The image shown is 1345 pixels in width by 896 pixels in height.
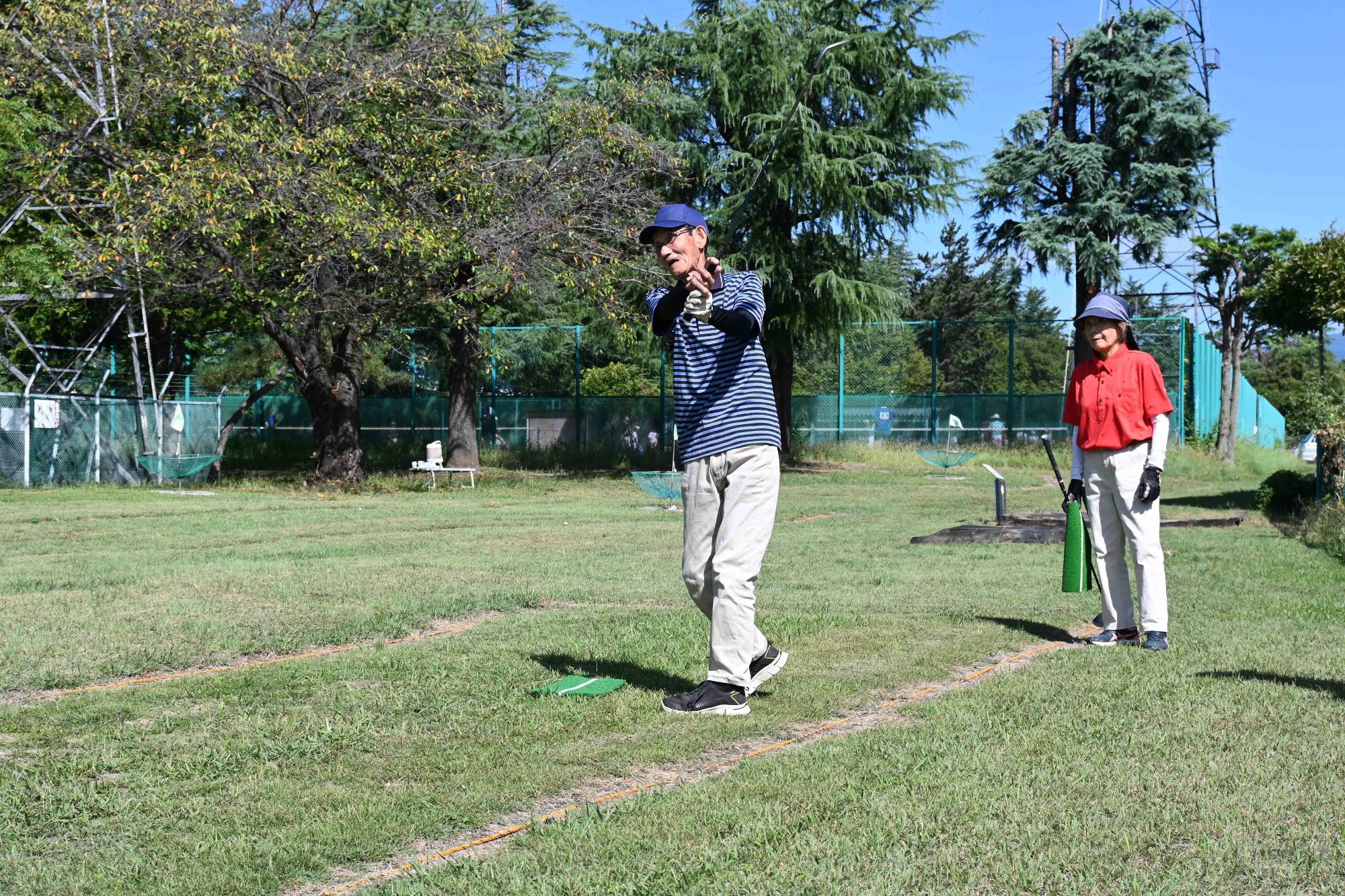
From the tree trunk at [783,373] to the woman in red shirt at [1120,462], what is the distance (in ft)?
76.6

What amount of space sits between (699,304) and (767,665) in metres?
1.64

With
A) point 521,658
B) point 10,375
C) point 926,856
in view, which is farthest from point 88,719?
point 10,375

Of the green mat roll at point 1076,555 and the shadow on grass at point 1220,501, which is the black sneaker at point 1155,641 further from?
the shadow on grass at point 1220,501

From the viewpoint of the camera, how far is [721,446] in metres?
5.64

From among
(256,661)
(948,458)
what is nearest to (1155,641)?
(256,661)

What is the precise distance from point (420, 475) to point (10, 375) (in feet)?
28.8

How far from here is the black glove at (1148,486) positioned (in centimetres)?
722

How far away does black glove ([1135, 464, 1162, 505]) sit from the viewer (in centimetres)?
722

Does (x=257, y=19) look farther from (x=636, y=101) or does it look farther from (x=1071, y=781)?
(x=1071, y=781)

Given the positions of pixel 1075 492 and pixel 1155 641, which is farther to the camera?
pixel 1075 492

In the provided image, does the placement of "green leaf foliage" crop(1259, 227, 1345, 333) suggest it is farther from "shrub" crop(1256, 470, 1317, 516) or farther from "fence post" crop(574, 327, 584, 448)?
"fence post" crop(574, 327, 584, 448)

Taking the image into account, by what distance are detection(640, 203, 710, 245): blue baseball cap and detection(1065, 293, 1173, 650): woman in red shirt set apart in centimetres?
269

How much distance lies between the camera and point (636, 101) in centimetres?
2700

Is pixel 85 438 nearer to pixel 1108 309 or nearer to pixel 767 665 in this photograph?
pixel 1108 309
